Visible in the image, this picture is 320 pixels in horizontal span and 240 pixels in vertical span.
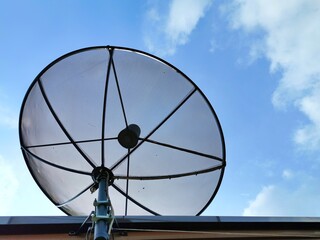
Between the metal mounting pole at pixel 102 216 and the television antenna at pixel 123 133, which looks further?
the television antenna at pixel 123 133

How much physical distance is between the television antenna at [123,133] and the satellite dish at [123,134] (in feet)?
0.04

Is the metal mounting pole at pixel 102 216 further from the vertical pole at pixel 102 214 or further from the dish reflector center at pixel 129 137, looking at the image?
the dish reflector center at pixel 129 137

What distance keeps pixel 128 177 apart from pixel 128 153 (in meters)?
0.27

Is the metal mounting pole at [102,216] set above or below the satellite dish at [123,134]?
below

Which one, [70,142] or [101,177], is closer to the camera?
[101,177]

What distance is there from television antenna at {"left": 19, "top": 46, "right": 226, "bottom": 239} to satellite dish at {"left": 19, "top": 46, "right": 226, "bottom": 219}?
0.04ft

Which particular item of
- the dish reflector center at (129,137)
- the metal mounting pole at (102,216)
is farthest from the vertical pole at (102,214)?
the dish reflector center at (129,137)

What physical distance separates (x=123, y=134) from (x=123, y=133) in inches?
0.6

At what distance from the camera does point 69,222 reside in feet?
11.1

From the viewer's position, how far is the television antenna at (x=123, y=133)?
411 centimetres

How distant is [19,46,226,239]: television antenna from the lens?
4109 millimetres

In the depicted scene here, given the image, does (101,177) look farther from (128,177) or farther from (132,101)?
(132,101)

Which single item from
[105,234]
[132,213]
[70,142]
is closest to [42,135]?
[70,142]

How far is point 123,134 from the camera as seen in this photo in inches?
160
